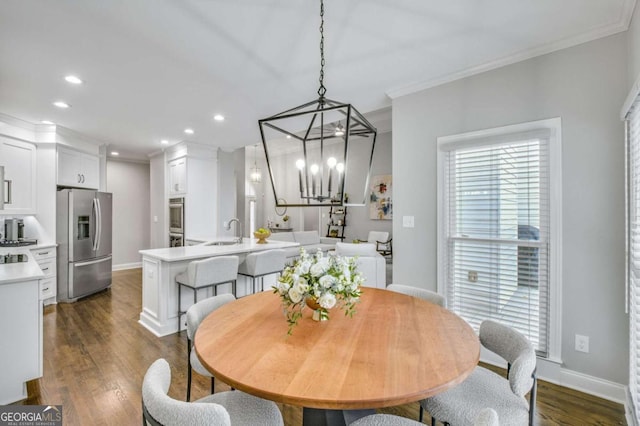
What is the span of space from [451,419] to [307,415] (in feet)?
2.00

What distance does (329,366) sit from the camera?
108 cm

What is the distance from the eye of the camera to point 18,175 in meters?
4.12

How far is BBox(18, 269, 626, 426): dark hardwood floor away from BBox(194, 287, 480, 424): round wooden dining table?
882 millimetres

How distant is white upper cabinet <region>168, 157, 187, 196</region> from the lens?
Result: 5598 millimetres

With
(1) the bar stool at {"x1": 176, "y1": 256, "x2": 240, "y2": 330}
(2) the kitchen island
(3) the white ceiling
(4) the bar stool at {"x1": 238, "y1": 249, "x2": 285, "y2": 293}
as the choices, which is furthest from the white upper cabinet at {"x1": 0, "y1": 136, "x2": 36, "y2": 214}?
(4) the bar stool at {"x1": 238, "y1": 249, "x2": 285, "y2": 293}

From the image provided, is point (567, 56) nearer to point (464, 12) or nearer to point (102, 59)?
point (464, 12)

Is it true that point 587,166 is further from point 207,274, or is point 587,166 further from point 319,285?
point 207,274

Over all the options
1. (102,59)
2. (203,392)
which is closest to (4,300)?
(203,392)

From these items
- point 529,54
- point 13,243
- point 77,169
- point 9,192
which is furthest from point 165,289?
point 529,54

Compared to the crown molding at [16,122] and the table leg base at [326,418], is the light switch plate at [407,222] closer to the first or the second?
the table leg base at [326,418]

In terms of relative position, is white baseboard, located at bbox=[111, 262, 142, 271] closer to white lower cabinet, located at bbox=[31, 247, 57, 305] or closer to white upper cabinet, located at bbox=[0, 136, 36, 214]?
white lower cabinet, located at bbox=[31, 247, 57, 305]

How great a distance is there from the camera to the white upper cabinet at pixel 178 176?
5598mm

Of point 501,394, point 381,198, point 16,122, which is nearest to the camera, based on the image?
point 501,394

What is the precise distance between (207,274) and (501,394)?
2.65 metres
